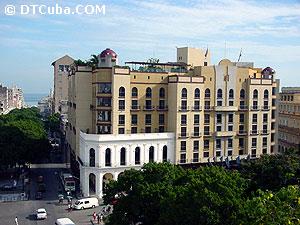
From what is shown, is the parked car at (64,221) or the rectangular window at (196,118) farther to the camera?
the rectangular window at (196,118)

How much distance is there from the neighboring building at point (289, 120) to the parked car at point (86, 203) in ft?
138

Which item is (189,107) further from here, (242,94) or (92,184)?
(92,184)

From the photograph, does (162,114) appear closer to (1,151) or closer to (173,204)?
(1,151)

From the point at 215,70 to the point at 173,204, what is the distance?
34.1 m

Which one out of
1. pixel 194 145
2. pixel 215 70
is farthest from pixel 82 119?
pixel 215 70

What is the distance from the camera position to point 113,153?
54969mm

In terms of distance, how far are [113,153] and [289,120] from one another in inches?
1647

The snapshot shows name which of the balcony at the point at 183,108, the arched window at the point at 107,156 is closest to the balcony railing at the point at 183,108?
the balcony at the point at 183,108

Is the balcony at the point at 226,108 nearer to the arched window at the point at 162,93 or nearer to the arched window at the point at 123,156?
the arched window at the point at 162,93

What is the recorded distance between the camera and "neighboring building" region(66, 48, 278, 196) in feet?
183

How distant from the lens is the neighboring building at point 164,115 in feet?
183

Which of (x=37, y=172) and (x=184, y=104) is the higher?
(x=184, y=104)

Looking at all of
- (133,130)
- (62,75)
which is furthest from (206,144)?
(62,75)

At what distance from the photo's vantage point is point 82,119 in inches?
2404
